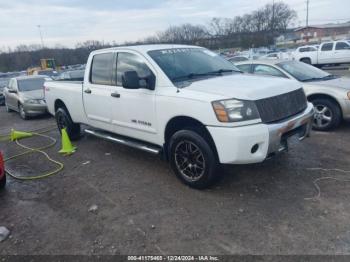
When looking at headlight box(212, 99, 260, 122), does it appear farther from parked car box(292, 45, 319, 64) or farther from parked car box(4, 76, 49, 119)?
parked car box(292, 45, 319, 64)

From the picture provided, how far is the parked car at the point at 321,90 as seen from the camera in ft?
20.1

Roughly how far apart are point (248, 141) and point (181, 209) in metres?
1.15

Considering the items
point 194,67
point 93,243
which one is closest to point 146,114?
point 194,67

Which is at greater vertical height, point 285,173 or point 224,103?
point 224,103

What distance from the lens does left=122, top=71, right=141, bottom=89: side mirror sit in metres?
4.21

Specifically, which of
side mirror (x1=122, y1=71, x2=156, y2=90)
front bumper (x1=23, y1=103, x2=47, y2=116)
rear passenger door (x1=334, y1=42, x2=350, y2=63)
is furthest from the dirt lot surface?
rear passenger door (x1=334, y1=42, x2=350, y2=63)

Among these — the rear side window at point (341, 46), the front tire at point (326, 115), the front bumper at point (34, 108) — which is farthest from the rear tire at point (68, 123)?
the rear side window at point (341, 46)

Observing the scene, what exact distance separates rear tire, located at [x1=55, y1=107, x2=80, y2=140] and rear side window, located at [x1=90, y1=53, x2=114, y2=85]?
1.52 metres

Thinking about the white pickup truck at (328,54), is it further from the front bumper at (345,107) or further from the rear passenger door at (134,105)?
the rear passenger door at (134,105)

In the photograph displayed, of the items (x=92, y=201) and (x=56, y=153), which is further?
(x=56, y=153)

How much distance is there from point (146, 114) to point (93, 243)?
6.41 ft

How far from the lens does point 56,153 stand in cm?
644

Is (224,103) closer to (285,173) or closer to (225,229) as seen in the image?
(225,229)

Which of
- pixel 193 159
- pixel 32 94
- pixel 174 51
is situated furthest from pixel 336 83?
pixel 32 94
